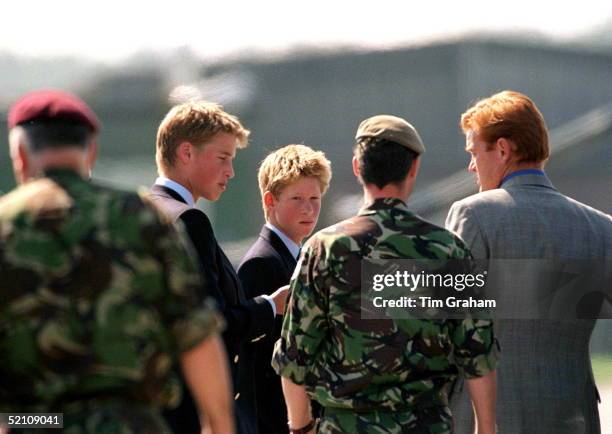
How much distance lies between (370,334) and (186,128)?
1195 millimetres

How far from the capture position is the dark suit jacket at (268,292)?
4.43 meters

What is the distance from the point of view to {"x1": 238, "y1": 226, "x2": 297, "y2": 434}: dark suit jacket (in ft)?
14.5

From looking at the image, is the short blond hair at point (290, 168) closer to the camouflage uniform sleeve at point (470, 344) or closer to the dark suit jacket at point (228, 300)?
the dark suit jacket at point (228, 300)

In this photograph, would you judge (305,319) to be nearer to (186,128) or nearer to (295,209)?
(186,128)

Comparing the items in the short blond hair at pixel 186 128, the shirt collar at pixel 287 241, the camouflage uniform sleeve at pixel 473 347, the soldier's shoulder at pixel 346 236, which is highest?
the short blond hair at pixel 186 128

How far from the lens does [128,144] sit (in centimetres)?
1105

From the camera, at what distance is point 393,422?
3221 millimetres

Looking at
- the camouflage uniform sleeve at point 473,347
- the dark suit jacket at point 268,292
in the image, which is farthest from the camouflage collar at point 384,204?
the dark suit jacket at point 268,292

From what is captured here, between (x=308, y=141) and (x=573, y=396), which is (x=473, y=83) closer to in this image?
(x=308, y=141)

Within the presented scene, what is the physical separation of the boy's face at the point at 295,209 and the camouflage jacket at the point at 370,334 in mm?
1310

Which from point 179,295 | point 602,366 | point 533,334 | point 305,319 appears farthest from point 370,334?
point 602,366

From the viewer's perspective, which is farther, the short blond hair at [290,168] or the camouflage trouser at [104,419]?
the short blond hair at [290,168]

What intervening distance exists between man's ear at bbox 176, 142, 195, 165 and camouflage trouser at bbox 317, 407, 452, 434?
45.4 inches

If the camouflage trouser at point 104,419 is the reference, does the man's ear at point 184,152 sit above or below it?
above
